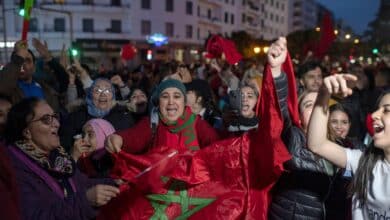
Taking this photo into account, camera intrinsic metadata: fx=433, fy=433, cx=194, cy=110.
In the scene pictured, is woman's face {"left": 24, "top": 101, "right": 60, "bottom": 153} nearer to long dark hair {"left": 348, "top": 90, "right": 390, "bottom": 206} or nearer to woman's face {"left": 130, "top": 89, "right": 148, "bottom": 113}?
long dark hair {"left": 348, "top": 90, "right": 390, "bottom": 206}

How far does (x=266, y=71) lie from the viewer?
2.92 m

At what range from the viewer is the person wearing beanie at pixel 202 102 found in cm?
606

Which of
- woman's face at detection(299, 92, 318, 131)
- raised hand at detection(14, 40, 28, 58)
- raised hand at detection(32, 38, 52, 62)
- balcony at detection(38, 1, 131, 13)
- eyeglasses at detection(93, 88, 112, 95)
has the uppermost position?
balcony at detection(38, 1, 131, 13)

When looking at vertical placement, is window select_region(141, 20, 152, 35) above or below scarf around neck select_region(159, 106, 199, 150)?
above

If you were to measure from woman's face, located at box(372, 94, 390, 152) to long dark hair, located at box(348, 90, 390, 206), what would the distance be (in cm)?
12

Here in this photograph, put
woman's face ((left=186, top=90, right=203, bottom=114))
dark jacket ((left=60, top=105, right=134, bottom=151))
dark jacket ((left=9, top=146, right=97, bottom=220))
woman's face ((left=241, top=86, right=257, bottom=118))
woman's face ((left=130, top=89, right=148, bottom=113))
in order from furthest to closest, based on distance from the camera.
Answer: woman's face ((left=186, top=90, right=203, bottom=114)) < woman's face ((left=130, top=89, right=148, bottom=113)) < dark jacket ((left=60, top=105, right=134, bottom=151)) < woman's face ((left=241, top=86, right=257, bottom=118)) < dark jacket ((left=9, top=146, right=97, bottom=220))

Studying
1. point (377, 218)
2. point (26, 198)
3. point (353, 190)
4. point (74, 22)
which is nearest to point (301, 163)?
point (353, 190)

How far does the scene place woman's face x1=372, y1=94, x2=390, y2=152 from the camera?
2441 millimetres

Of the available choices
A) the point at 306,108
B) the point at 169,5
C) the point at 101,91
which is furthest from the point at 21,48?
the point at 169,5

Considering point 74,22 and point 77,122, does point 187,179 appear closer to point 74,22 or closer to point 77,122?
point 77,122

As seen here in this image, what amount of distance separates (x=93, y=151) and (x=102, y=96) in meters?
1.35

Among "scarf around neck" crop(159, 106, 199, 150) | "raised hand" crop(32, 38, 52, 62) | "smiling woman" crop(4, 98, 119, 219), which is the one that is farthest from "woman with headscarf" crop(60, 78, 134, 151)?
"raised hand" crop(32, 38, 52, 62)

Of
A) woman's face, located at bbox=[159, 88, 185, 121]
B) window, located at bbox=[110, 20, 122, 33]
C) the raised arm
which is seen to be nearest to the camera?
the raised arm

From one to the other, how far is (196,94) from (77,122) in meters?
1.79
